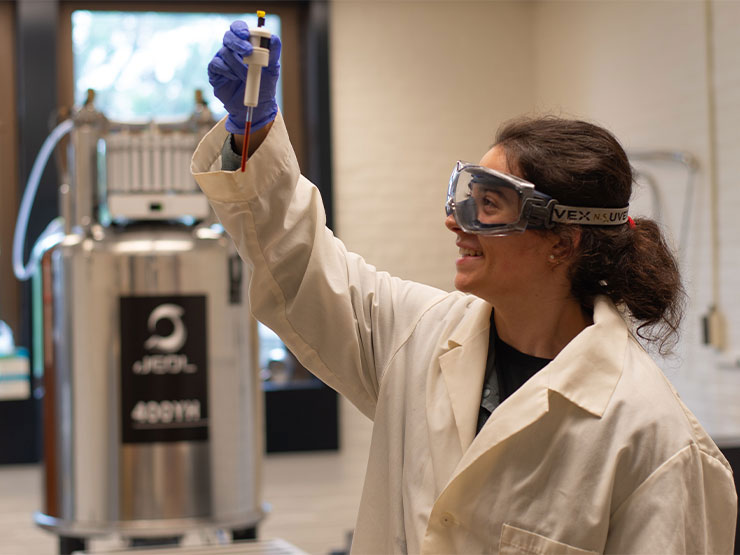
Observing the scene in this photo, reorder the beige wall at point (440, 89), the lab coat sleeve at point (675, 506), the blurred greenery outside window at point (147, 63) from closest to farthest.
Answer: the lab coat sleeve at point (675, 506) → the beige wall at point (440, 89) → the blurred greenery outside window at point (147, 63)

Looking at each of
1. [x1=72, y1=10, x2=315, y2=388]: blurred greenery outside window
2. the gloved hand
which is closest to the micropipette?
the gloved hand

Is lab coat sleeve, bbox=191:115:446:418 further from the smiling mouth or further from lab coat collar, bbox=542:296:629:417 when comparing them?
lab coat collar, bbox=542:296:629:417

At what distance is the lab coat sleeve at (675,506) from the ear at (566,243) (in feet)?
1.02

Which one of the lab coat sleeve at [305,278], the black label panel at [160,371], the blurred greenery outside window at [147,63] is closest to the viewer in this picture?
the lab coat sleeve at [305,278]

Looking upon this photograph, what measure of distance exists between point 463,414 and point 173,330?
165 centimetres

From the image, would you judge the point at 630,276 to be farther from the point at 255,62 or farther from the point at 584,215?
the point at 255,62

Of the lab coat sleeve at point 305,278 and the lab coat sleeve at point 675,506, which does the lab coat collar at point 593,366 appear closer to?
the lab coat sleeve at point 675,506

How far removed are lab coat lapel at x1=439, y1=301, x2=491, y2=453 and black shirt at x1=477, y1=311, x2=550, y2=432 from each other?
0.08 feet

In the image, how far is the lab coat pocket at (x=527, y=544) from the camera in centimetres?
104

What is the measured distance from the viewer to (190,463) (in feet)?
8.68

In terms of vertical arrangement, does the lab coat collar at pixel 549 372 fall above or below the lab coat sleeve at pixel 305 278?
below

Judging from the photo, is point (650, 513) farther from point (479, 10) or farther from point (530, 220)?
point (479, 10)

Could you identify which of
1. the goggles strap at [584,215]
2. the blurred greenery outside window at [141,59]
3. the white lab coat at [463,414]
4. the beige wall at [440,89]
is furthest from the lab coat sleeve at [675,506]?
the blurred greenery outside window at [141,59]

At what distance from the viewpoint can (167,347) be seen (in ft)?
8.66
